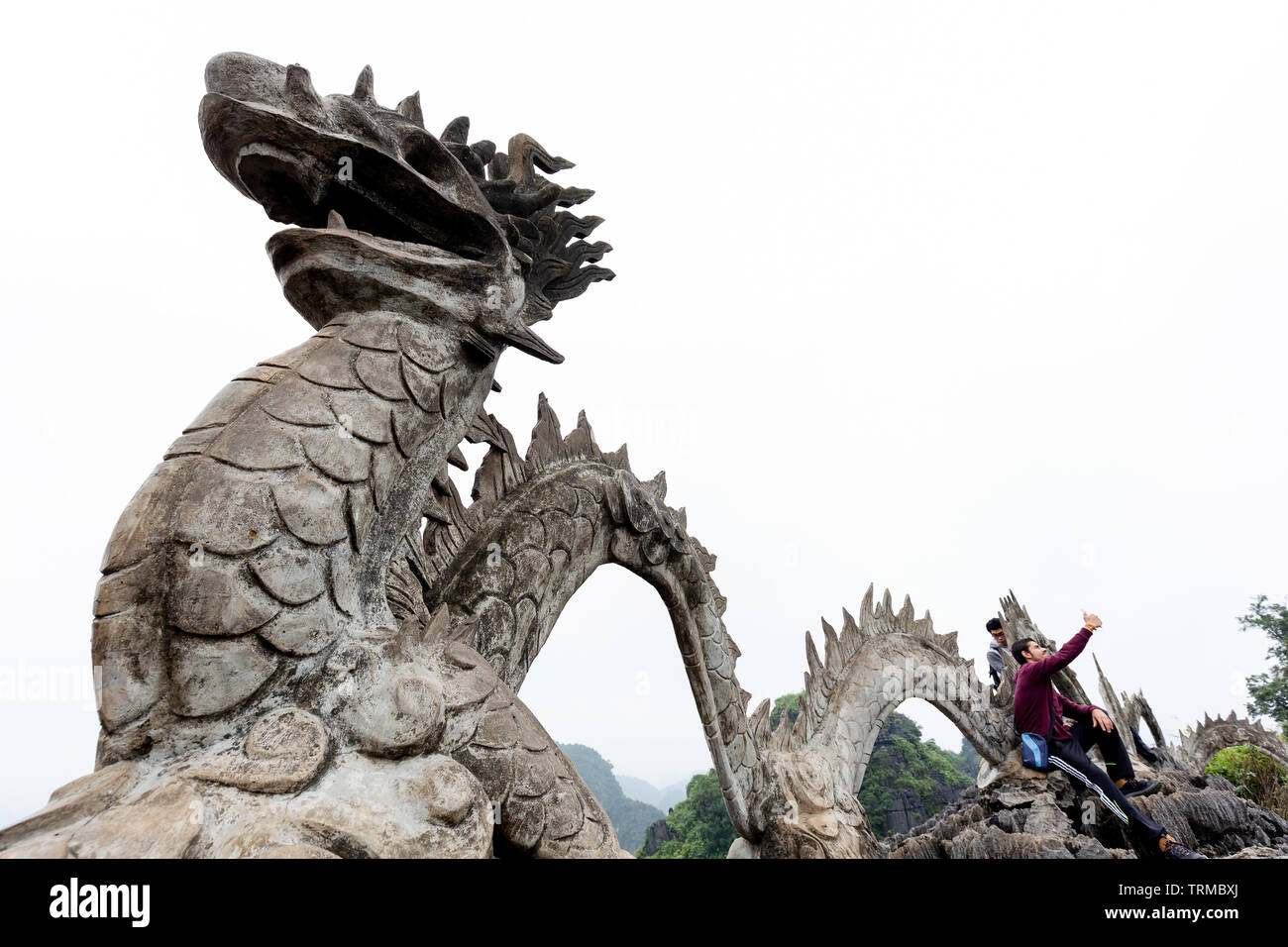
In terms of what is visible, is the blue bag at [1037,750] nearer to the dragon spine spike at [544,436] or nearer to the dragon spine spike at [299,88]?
the dragon spine spike at [544,436]

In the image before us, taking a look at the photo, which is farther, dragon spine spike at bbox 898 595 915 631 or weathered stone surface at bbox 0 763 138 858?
dragon spine spike at bbox 898 595 915 631

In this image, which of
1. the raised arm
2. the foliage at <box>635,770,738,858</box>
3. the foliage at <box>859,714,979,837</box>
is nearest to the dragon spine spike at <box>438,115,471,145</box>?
the raised arm

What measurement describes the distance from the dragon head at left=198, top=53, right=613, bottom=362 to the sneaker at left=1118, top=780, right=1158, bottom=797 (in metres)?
6.18

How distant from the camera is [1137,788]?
5.57 meters

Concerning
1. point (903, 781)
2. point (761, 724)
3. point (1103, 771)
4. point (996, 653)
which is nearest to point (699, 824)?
point (903, 781)

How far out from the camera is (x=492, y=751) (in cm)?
175

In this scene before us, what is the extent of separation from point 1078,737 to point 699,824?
41.1 ft

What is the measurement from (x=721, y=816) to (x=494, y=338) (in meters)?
16.9

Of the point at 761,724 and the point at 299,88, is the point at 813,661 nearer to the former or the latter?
the point at 761,724

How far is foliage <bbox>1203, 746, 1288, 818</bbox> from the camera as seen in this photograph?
7.11m

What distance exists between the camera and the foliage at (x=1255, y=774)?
711 centimetres

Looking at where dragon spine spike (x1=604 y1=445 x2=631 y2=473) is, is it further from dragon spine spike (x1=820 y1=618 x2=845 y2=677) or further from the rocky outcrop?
the rocky outcrop
